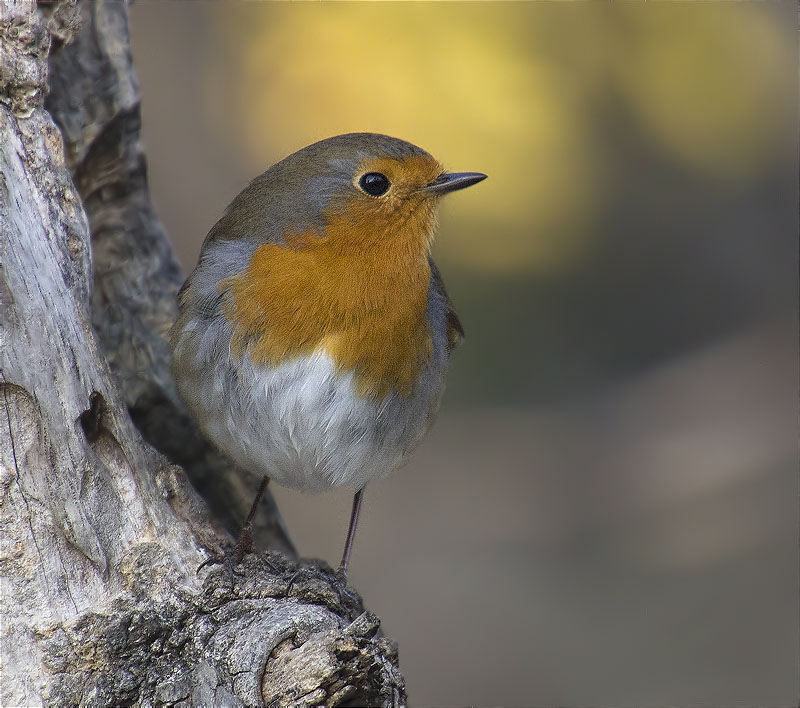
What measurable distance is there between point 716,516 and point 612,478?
85cm

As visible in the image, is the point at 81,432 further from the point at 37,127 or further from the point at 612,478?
the point at 612,478

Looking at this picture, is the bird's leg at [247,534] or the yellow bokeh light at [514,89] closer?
the bird's leg at [247,534]

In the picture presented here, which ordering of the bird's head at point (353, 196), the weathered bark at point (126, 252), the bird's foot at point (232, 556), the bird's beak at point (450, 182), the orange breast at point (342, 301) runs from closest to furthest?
the bird's foot at point (232, 556) → the orange breast at point (342, 301) → the bird's head at point (353, 196) → the bird's beak at point (450, 182) → the weathered bark at point (126, 252)

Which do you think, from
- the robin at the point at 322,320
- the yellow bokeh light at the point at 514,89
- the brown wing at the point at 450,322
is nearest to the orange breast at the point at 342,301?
the robin at the point at 322,320

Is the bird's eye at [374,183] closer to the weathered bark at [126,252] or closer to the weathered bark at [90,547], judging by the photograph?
the weathered bark at [90,547]

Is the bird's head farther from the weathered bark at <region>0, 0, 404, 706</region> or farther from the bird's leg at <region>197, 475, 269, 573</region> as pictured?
the bird's leg at <region>197, 475, 269, 573</region>

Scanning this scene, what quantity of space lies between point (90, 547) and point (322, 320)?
0.96m

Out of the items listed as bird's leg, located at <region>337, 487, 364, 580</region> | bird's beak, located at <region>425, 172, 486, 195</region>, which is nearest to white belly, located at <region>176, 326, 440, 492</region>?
bird's leg, located at <region>337, 487, 364, 580</region>

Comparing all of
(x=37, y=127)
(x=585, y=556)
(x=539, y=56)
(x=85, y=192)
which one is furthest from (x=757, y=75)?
(x=37, y=127)

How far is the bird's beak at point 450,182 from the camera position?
10.6ft

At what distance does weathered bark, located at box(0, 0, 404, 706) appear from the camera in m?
2.51

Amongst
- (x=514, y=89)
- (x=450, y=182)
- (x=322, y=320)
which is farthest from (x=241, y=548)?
(x=514, y=89)

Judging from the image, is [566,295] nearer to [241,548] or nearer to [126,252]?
[126,252]

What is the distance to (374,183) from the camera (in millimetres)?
3154
